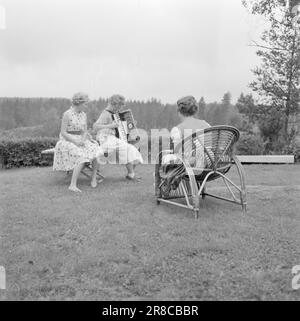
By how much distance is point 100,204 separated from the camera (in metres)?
4.52

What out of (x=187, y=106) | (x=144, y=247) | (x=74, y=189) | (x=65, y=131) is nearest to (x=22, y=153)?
(x=65, y=131)

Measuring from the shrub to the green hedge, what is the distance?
175 inches

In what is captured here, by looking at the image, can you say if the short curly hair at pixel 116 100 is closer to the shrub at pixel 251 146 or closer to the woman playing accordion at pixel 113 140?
the woman playing accordion at pixel 113 140

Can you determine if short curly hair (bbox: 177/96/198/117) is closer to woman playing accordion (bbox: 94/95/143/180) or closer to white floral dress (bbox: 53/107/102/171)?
white floral dress (bbox: 53/107/102/171)

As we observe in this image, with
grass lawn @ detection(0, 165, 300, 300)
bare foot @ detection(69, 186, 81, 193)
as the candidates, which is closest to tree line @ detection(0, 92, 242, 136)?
bare foot @ detection(69, 186, 81, 193)

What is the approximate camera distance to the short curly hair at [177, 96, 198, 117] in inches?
170

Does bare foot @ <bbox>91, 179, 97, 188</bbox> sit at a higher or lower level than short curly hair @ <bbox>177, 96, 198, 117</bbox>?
lower

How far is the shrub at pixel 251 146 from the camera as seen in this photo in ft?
29.6

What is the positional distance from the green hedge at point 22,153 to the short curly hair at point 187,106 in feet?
18.8

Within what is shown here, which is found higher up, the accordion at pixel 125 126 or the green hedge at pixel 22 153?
the accordion at pixel 125 126

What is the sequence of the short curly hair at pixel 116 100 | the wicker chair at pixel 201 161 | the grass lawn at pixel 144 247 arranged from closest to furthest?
the grass lawn at pixel 144 247 → the wicker chair at pixel 201 161 → the short curly hair at pixel 116 100

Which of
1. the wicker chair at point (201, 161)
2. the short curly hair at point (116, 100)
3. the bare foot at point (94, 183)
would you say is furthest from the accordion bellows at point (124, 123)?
the wicker chair at point (201, 161)

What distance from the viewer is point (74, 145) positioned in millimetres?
5562
